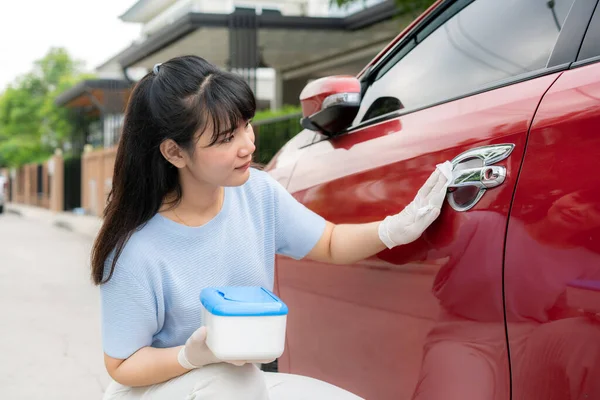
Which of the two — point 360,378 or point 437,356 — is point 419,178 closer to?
point 437,356

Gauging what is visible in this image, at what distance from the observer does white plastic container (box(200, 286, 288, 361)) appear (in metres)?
1.59

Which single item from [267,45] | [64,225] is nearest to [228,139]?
[267,45]

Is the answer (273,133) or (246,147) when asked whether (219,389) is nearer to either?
(246,147)

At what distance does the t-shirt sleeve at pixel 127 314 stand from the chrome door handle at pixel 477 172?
0.80m

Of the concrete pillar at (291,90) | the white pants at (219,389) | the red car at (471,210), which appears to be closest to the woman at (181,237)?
the white pants at (219,389)

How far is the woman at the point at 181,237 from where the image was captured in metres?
1.90

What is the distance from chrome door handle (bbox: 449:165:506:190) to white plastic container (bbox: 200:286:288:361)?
1.55ft

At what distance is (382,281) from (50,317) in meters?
4.76

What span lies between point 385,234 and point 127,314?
676mm

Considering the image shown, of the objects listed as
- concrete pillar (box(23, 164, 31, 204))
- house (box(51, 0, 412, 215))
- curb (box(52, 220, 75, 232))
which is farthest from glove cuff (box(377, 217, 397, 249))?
concrete pillar (box(23, 164, 31, 204))

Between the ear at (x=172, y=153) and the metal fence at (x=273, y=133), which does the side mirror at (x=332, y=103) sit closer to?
the ear at (x=172, y=153)

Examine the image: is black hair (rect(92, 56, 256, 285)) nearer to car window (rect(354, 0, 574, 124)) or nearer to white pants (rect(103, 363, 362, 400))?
white pants (rect(103, 363, 362, 400))

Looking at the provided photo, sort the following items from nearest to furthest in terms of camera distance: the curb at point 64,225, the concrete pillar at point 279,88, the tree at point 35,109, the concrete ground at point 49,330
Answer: the concrete ground at point 49,330 < the curb at point 64,225 < the concrete pillar at point 279,88 < the tree at point 35,109

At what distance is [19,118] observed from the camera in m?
49.4
